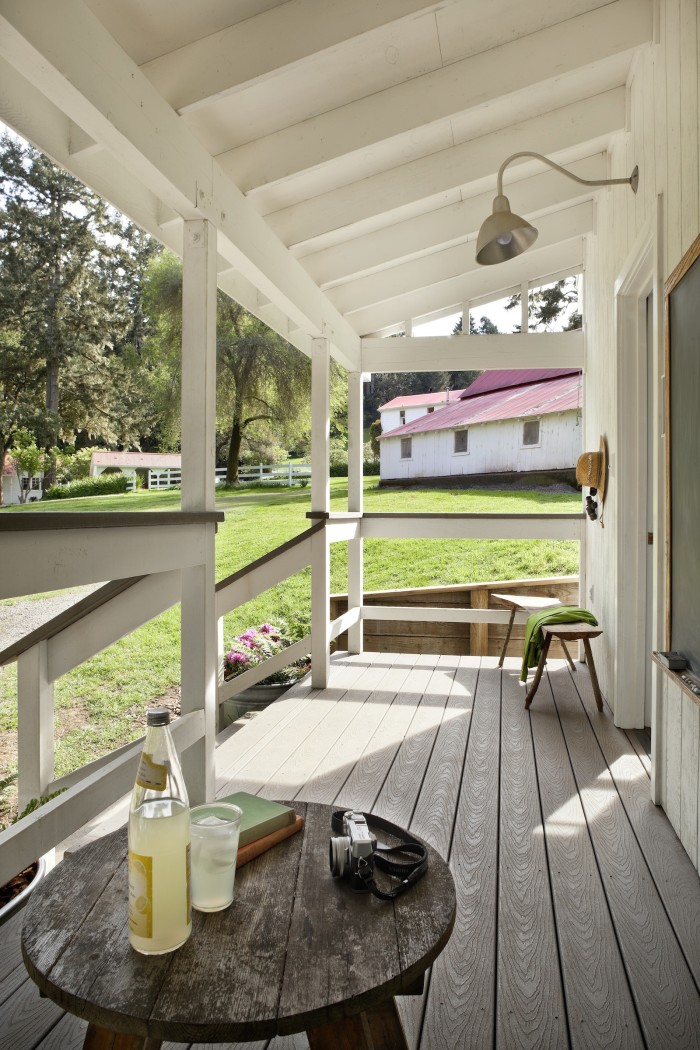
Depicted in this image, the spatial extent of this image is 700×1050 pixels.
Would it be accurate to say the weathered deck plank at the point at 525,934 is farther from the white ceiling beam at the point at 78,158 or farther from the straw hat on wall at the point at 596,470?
the white ceiling beam at the point at 78,158

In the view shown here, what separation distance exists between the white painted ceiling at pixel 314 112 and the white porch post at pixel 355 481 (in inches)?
28.5

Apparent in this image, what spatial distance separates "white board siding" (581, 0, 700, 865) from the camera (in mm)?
2131

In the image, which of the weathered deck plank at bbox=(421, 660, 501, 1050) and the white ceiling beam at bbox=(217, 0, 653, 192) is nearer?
the weathered deck plank at bbox=(421, 660, 501, 1050)

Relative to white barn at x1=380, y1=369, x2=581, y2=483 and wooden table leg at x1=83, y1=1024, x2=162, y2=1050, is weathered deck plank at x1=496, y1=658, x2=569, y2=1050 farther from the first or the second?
white barn at x1=380, y1=369, x2=581, y2=483

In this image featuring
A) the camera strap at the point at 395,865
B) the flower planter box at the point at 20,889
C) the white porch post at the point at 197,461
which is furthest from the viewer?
the white porch post at the point at 197,461

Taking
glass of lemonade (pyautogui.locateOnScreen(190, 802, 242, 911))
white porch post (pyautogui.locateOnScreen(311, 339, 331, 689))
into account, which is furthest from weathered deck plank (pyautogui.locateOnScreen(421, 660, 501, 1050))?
white porch post (pyautogui.locateOnScreen(311, 339, 331, 689))

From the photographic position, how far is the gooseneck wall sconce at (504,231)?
2.55 metres

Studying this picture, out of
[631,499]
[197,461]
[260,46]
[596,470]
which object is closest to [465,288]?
[596,470]

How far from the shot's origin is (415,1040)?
1.37m

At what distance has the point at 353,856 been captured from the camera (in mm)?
1021

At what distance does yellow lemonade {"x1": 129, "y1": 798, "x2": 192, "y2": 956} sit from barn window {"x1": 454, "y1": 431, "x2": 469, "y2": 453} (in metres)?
7.11

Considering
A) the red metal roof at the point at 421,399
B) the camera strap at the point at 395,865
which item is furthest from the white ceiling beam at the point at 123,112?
the red metal roof at the point at 421,399

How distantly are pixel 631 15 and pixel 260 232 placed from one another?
5.28 feet

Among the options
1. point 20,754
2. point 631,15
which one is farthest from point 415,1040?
point 631,15
